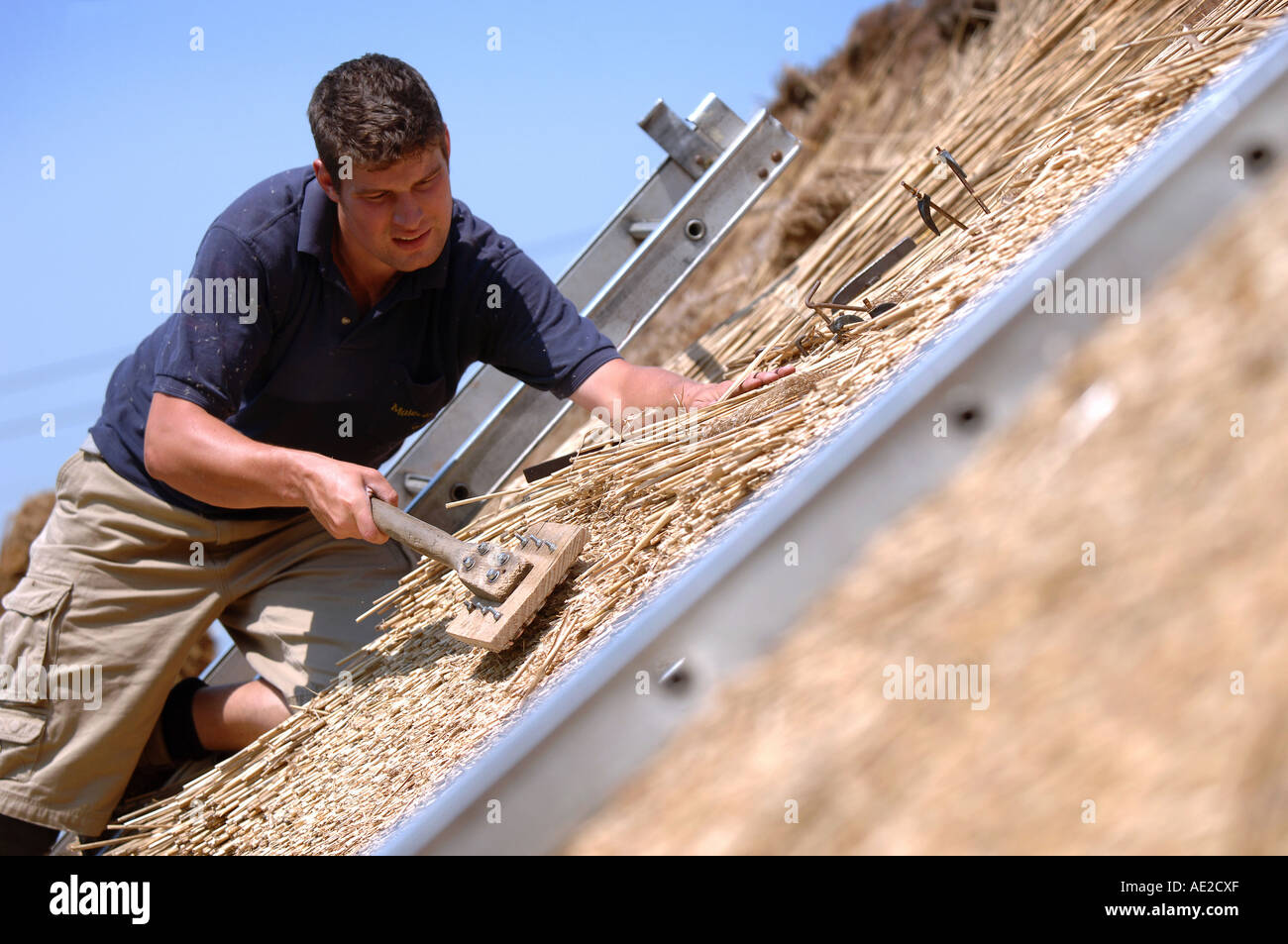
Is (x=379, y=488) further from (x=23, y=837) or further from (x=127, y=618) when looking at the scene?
(x=23, y=837)

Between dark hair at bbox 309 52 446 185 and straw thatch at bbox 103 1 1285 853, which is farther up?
dark hair at bbox 309 52 446 185

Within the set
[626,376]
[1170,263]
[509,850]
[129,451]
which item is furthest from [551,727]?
[129,451]

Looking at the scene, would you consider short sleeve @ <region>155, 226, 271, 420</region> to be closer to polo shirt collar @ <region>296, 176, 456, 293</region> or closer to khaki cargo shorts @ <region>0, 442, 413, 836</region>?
polo shirt collar @ <region>296, 176, 456, 293</region>

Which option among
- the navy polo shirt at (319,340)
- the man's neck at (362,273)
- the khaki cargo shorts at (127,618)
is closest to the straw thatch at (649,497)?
the khaki cargo shorts at (127,618)

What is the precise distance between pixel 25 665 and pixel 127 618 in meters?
0.23

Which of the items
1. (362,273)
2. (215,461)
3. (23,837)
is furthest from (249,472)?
(23,837)

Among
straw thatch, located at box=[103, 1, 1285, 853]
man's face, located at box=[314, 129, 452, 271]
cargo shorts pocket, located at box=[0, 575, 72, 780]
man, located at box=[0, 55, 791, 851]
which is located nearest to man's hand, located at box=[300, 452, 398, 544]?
man, located at box=[0, 55, 791, 851]

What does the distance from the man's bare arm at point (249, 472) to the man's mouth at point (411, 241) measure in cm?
51

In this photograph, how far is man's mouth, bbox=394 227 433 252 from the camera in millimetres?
2135

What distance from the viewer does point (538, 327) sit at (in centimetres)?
241

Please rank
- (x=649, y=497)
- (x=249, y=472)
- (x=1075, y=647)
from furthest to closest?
(x=249, y=472) → (x=649, y=497) → (x=1075, y=647)

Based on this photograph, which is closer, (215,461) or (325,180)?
(215,461)
